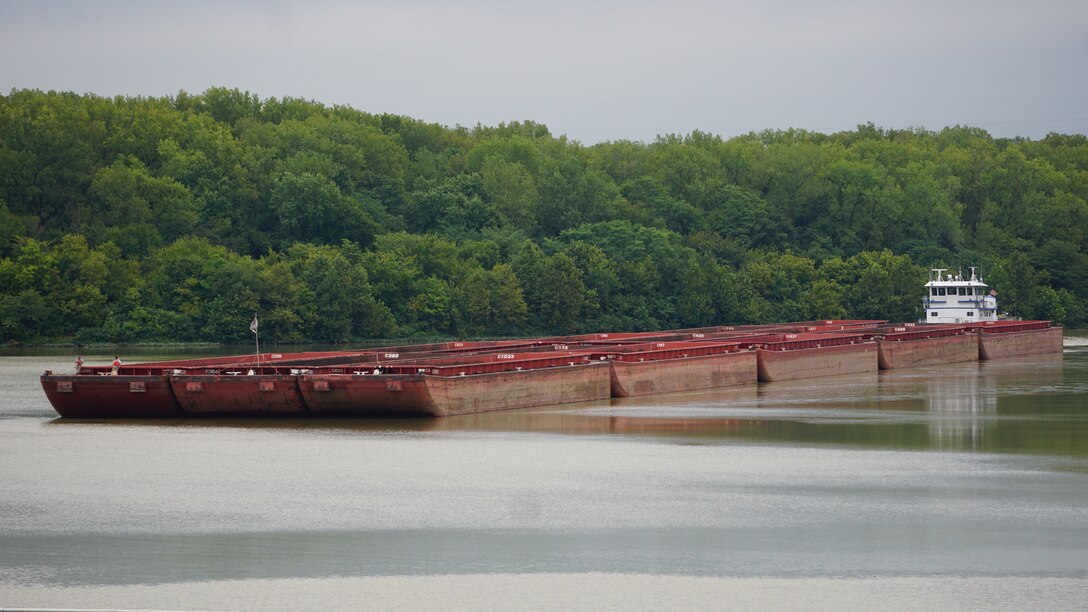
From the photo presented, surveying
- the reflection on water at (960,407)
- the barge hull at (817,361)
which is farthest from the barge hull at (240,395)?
the barge hull at (817,361)

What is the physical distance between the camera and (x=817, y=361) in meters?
58.6

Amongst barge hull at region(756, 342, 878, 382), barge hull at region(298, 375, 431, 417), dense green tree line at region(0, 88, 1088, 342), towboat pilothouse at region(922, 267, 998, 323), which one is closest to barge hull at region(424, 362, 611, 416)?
barge hull at region(298, 375, 431, 417)

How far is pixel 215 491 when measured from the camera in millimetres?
28047

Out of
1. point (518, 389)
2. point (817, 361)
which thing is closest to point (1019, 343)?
point (817, 361)

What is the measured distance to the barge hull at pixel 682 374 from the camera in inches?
1865

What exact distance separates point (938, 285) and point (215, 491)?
2326 inches

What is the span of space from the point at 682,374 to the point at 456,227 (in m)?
65.4

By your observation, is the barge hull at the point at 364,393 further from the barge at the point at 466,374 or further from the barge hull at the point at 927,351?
Answer: the barge hull at the point at 927,351

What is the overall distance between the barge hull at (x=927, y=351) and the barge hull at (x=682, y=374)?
1098 centimetres

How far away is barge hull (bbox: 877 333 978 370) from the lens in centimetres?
6353

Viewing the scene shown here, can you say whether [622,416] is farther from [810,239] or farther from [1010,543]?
[810,239]

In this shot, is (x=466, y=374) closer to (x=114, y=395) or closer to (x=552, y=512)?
(x=114, y=395)

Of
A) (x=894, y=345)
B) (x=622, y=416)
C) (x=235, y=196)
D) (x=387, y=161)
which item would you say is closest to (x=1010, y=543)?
(x=622, y=416)

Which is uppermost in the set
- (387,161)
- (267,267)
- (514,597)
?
(387,161)
